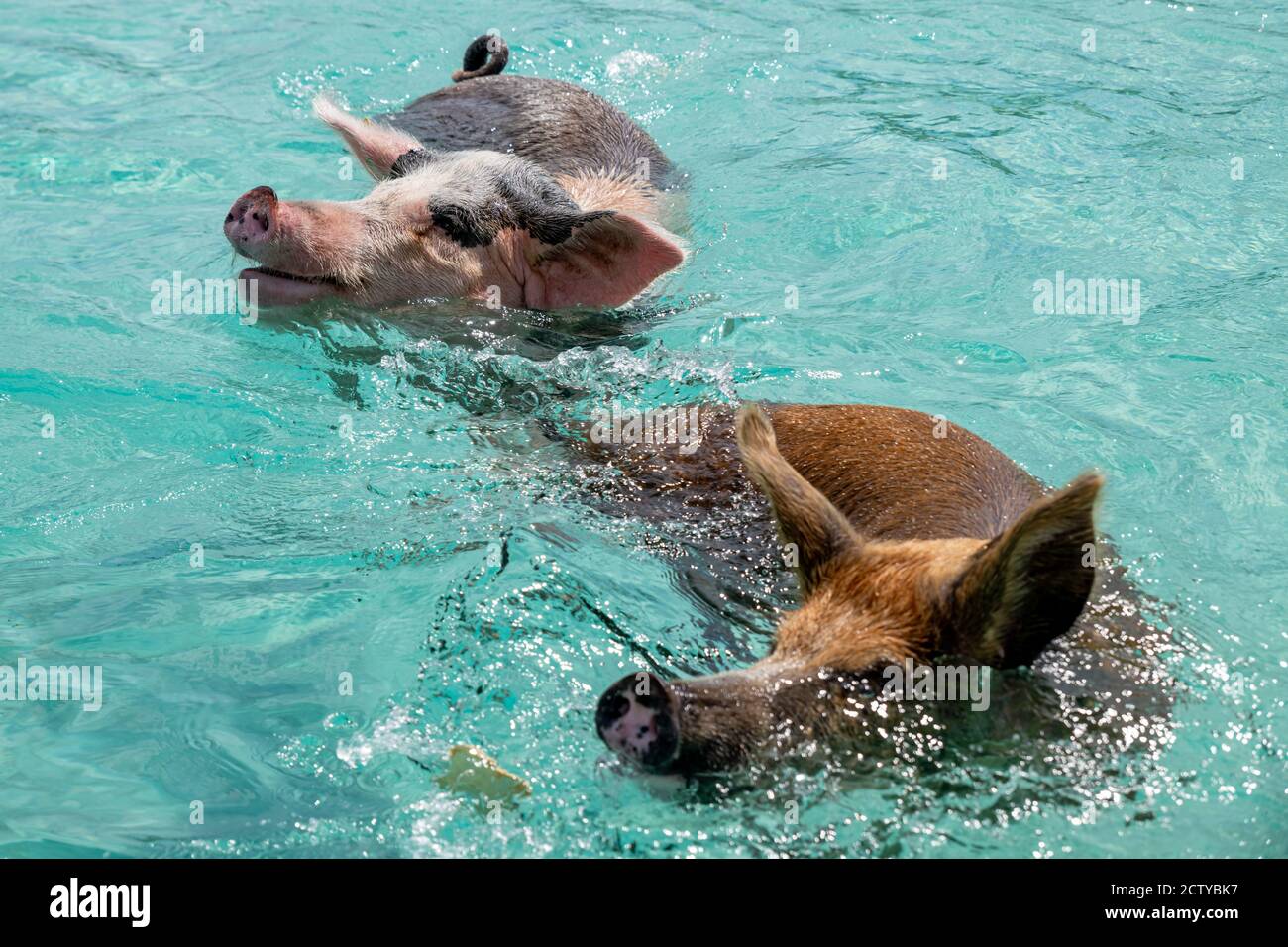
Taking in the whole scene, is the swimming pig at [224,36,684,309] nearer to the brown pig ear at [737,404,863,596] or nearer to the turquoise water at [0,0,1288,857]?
the turquoise water at [0,0,1288,857]

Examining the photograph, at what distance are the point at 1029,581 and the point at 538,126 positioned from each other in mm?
6932

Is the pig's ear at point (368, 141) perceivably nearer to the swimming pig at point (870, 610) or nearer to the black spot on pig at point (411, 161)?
the black spot on pig at point (411, 161)

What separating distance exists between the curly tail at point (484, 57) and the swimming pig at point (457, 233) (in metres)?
1.31

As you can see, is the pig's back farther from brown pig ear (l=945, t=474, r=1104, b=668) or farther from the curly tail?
brown pig ear (l=945, t=474, r=1104, b=668)

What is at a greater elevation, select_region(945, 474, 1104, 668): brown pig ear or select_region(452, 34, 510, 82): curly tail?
select_region(452, 34, 510, 82): curly tail

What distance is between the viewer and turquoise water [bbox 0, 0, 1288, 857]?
4.01 m

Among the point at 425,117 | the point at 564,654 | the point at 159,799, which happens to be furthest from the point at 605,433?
the point at 425,117

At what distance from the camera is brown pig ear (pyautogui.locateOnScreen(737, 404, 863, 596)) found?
3875 millimetres

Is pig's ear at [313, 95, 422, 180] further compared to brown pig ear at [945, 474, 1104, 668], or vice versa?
pig's ear at [313, 95, 422, 180]

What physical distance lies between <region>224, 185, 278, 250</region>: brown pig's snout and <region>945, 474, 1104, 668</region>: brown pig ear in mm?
4393

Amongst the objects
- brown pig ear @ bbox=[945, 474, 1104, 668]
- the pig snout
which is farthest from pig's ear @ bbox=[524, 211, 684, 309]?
the pig snout

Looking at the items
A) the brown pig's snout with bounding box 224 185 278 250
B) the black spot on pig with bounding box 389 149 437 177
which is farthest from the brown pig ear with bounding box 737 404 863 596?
the black spot on pig with bounding box 389 149 437 177

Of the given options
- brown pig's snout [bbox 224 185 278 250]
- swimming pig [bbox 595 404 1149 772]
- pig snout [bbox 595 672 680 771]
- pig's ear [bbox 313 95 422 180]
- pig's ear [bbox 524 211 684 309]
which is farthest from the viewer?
pig's ear [bbox 313 95 422 180]

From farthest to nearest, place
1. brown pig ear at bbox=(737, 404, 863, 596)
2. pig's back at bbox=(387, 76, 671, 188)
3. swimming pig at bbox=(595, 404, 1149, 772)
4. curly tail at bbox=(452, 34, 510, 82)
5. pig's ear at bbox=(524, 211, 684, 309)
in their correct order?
1. curly tail at bbox=(452, 34, 510, 82)
2. pig's back at bbox=(387, 76, 671, 188)
3. pig's ear at bbox=(524, 211, 684, 309)
4. brown pig ear at bbox=(737, 404, 863, 596)
5. swimming pig at bbox=(595, 404, 1149, 772)
